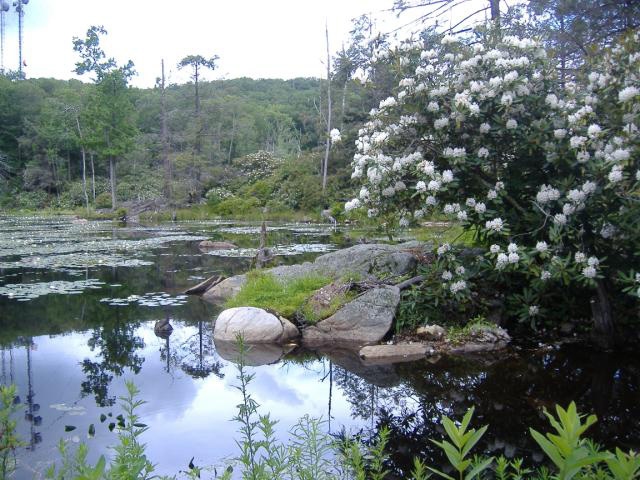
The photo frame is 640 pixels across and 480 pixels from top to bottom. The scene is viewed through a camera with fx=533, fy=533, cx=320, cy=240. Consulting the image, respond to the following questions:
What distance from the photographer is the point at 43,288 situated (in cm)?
1138

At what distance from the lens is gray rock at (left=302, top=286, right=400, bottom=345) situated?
7.86m

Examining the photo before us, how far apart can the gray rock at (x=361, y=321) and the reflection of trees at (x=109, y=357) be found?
8.31 ft

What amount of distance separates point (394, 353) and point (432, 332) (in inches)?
29.8

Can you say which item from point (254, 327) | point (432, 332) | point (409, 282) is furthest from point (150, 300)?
point (432, 332)

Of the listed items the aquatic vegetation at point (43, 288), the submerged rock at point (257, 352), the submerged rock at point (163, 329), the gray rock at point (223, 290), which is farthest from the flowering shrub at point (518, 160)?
the aquatic vegetation at point (43, 288)

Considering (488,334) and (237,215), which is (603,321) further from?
(237,215)

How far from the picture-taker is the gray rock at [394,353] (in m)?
7.00

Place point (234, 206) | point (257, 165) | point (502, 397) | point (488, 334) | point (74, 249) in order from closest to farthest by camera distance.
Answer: point (502, 397) < point (488, 334) < point (74, 249) < point (234, 206) < point (257, 165)

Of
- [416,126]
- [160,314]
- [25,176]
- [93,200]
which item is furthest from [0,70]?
[416,126]

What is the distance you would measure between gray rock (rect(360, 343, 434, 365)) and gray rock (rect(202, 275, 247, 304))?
170 inches

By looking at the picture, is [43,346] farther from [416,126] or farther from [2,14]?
[2,14]

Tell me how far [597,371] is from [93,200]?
4684cm

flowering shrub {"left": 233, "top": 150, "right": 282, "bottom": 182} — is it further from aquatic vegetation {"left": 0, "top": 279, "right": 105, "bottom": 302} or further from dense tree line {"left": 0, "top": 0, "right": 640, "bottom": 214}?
aquatic vegetation {"left": 0, "top": 279, "right": 105, "bottom": 302}

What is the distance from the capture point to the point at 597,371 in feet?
20.2
